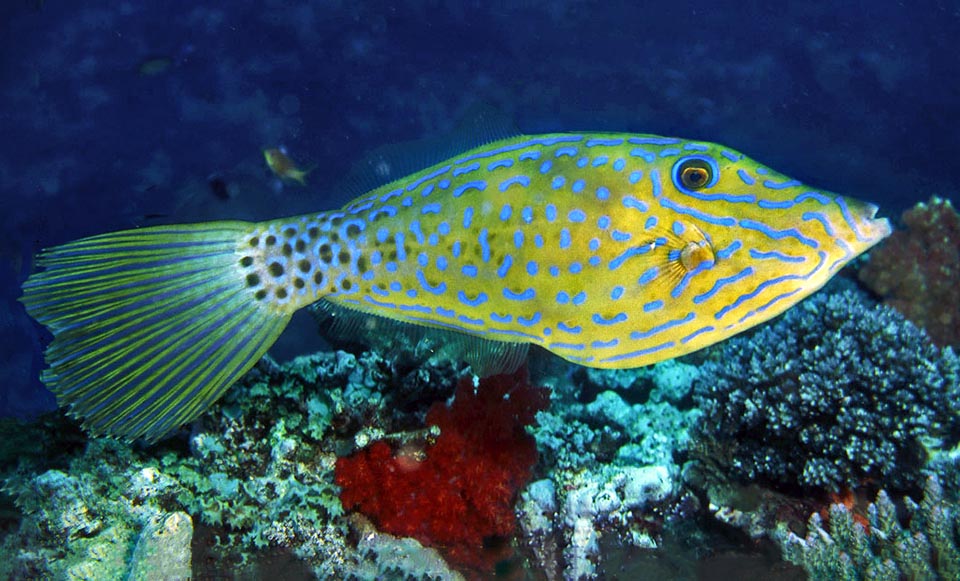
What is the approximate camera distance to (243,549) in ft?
10.5

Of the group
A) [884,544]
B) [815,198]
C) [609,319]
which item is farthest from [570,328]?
[884,544]

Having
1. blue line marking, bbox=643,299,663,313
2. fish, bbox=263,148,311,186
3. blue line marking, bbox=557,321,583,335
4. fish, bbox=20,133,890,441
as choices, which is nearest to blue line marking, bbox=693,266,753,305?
fish, bbox=20,133,890,441

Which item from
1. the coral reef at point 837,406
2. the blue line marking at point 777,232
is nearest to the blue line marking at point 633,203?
the blue line marking at point 777,232

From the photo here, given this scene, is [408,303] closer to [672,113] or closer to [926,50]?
[672,113]

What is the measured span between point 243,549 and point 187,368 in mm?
1331

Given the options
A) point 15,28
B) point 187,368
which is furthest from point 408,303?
point 15,28

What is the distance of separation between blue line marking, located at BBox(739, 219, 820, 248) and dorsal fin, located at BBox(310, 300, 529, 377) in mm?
989

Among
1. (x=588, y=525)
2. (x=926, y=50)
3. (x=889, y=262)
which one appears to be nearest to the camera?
(x=588, y=525)

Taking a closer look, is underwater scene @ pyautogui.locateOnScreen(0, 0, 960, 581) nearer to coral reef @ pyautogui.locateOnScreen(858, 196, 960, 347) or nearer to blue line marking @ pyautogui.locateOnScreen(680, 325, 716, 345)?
blue line marking @ pyautogui.locateOnScreen(680, 325, 716, 345)

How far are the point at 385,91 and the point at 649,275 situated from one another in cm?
714

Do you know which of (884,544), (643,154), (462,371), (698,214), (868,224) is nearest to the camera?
(868,224)

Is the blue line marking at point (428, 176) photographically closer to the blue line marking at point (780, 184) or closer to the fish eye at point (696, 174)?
the fish eye at point (696, 174)

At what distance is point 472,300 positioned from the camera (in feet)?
8.05

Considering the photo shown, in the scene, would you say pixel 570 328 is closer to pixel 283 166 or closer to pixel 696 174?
pixel 696 174
